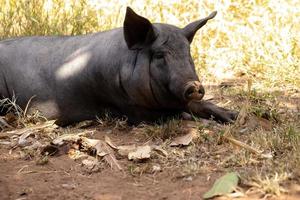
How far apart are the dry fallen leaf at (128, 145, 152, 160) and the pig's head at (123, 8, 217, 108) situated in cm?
65

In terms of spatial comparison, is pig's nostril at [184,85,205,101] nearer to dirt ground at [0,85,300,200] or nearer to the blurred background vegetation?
dirt ground at [0,85,300,200]

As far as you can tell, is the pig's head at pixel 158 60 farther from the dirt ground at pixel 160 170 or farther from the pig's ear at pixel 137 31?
the dirt ground at pixel 160 170

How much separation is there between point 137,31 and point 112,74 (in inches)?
18.3

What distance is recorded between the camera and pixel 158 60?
501 cm

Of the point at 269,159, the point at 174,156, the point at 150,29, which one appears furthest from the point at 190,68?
the point at 269,159

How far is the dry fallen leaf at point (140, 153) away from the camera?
4.24 meters

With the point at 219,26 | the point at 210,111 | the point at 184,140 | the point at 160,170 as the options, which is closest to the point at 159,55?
the point at 210,111

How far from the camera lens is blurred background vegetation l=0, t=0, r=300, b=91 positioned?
6.61 meters

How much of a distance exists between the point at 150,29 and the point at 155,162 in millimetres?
1301

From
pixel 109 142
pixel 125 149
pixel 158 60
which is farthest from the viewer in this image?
pixel 158 60

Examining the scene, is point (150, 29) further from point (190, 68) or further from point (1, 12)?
point (1, 12)

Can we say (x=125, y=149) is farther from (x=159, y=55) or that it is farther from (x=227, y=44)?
(x=227, y=44)

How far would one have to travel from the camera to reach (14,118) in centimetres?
543

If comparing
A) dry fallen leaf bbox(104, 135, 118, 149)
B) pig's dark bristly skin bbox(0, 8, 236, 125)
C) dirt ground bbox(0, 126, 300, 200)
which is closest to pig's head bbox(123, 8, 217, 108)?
pig's dark bristly skin bbox(0, 8, 236, 125)
